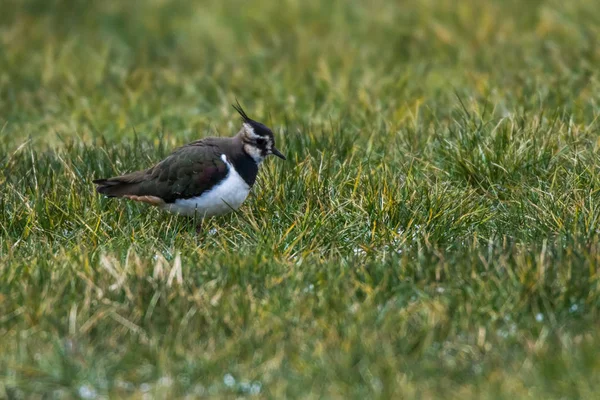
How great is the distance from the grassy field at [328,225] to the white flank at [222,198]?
0.14 metres

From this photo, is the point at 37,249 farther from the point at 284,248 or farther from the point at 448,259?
the point at 448,259

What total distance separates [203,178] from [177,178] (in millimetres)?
167

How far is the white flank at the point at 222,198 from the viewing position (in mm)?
6078

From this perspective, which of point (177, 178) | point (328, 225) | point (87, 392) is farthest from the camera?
point (177, 178)

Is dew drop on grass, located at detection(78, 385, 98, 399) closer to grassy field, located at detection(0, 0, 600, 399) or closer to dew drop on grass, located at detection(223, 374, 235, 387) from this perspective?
grassy field, located at detection(0, 0, 600, 399)

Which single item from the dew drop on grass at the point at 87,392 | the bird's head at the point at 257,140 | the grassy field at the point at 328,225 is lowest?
the grassy field at the point at 328,225

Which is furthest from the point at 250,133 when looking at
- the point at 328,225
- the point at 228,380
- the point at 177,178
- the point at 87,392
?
the point at 87,392

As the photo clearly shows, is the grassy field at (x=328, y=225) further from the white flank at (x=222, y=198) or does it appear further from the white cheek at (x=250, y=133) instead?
the white cheek at (x=250, y=133)

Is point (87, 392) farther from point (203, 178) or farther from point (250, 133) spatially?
point (250, 133)

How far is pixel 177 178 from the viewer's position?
Result: 6203 millimetres

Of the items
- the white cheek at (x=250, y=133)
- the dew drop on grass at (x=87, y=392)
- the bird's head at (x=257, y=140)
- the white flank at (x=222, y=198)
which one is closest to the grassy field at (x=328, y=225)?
the dew drop on grass at (x=87, y=392)

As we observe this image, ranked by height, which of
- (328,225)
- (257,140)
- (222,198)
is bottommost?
(328,225)

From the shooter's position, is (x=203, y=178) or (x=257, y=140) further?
(x=257, y=140)

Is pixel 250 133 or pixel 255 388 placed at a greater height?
pixel 250 133
